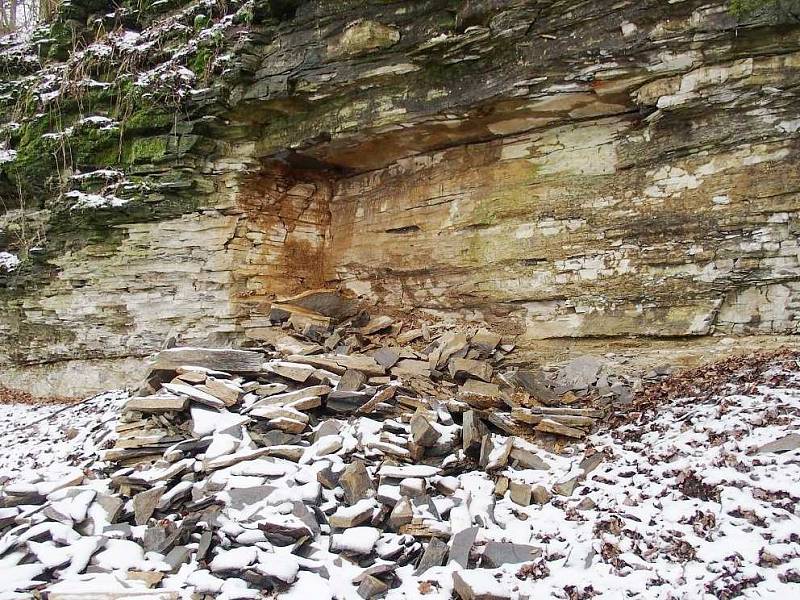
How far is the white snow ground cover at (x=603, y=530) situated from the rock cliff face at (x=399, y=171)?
7.10 feet

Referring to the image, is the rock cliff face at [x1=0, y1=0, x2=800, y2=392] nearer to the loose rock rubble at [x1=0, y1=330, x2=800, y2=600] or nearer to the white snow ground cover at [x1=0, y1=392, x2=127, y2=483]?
the white snow ground cover at [x1=0, y1=392, x2=127, y2=483]

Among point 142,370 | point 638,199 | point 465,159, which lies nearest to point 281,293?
point 142,370

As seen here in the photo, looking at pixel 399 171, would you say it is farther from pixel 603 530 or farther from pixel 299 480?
pixel 603 530

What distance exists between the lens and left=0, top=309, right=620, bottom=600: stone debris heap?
418 cm

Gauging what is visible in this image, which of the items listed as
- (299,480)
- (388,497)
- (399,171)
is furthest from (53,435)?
(399,171)

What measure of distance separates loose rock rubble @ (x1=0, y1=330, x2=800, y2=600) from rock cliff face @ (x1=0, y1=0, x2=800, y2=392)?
6.13ft

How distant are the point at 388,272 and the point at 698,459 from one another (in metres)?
5.47

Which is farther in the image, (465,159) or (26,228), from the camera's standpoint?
(26,228)

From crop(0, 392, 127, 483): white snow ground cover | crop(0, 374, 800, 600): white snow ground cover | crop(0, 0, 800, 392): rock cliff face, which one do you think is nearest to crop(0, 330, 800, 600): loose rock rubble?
crop(0, 374, 800, 600): white snow ground cover

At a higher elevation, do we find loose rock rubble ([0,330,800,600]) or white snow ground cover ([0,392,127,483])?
loose rock rubble ([0,330,800,600])

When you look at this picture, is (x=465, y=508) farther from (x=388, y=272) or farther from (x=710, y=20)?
(x=710, y=20)

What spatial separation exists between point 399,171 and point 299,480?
5.63 meters

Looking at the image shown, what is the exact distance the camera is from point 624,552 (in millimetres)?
4000

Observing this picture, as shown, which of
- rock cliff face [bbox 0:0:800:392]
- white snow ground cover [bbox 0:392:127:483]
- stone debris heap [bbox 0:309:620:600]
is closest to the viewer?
stone debris heap [bbox 0:309:620:600]
